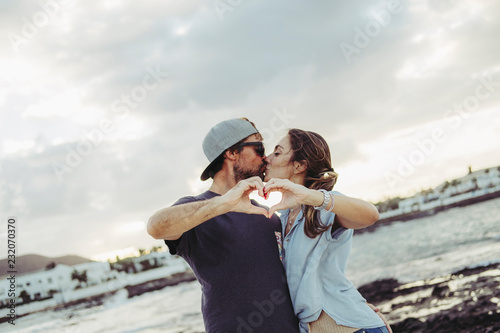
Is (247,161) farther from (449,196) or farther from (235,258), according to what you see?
(449,196)

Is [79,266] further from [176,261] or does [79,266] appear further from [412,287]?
[412,287]

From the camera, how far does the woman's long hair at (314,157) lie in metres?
3.09

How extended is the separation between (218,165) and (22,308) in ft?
184

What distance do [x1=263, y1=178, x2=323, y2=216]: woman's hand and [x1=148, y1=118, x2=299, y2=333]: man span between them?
63 mm

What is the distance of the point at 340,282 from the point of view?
2.75 m

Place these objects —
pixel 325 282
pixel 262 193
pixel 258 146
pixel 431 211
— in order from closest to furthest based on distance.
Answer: pixel 262 193, pixel 325 282, pixel 258 146, pixel 431 211

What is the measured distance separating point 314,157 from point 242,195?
88 cm

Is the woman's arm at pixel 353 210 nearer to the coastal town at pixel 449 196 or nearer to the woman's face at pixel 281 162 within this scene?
the woman's face at pixel 281 162

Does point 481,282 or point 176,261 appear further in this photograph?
point 176,261

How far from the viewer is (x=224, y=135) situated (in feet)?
10.7

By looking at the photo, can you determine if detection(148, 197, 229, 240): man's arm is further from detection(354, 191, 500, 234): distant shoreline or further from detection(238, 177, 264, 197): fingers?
detection(354, 191, 500, 234): distant shoreline

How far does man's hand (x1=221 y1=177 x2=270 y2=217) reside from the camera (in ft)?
7.93

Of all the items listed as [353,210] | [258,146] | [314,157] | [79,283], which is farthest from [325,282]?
[79,283]

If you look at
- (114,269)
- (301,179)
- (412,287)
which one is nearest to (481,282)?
(412,287)
